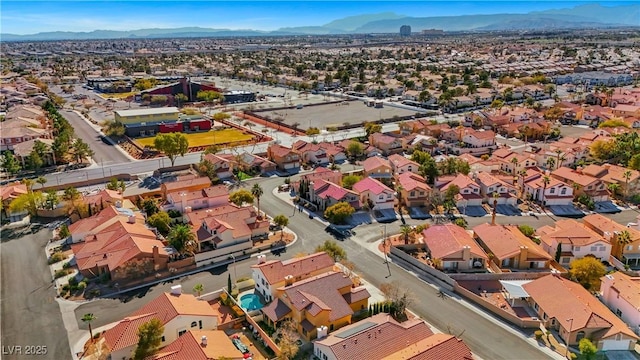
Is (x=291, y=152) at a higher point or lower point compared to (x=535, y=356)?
higher

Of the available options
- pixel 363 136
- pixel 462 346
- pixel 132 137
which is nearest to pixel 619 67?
pixel 363 136

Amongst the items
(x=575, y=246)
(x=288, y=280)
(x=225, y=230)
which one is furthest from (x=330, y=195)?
(x=575, y=246)

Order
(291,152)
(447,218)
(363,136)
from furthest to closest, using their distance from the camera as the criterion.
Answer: (363,136)
(291,152)
(447,218)

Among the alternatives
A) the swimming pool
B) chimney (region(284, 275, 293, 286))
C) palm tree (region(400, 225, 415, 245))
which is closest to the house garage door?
palm tree (region(400, 225, 415, 245))

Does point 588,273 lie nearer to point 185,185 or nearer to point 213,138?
point 185,185

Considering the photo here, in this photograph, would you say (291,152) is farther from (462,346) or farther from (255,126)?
(462,346)
